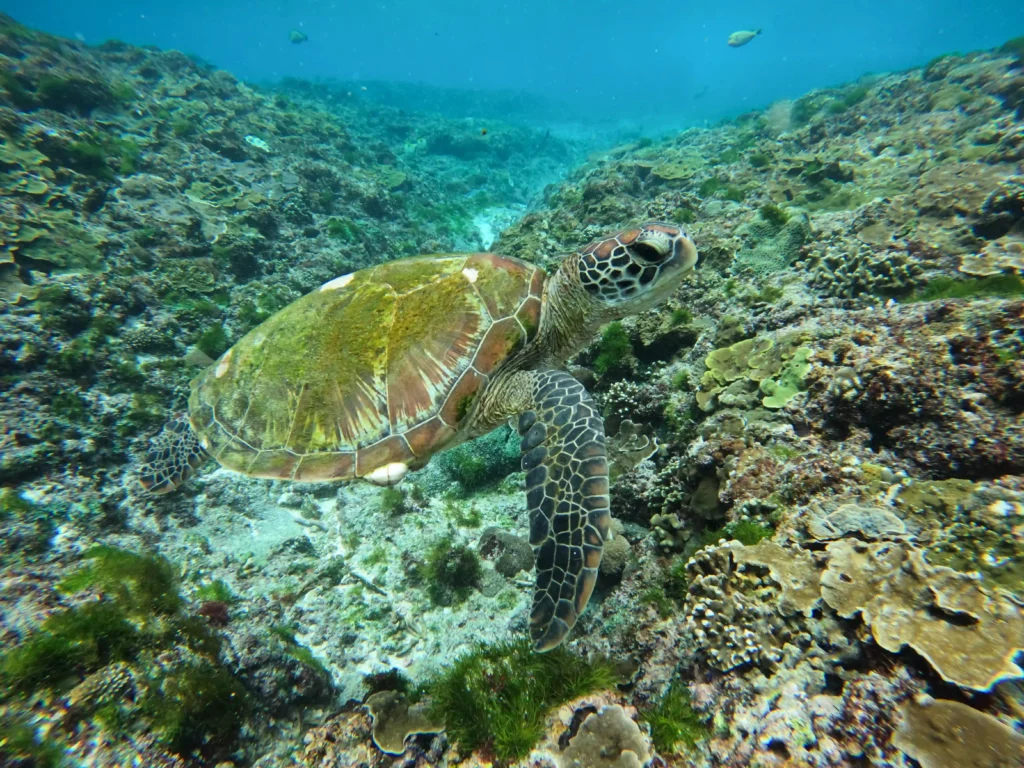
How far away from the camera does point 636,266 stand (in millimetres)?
3115

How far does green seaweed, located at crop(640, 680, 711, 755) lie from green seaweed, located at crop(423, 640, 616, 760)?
31 centimetres

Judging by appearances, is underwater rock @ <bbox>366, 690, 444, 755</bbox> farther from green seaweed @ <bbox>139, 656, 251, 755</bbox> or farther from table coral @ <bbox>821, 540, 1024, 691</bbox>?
A: table coral @ <bbox>821, 540, 1024, 691</bbox>

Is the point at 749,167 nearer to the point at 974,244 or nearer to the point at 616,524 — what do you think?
the point at 974,244

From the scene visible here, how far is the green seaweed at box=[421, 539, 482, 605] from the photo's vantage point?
3.52 m

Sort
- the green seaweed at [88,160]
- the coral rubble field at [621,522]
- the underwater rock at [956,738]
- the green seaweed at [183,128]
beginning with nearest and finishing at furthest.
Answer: the underwater rock at [956,738]
the coral rubble field at [621,522]
the green seaweed at [88,160]
the green seaweed at [183,128]

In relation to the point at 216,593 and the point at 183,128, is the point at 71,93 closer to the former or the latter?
the point at 183,128

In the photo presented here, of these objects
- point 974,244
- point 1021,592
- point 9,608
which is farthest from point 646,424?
point 9,608

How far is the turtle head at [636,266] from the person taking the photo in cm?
300

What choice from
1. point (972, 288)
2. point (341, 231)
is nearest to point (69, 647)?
point (972, 288)

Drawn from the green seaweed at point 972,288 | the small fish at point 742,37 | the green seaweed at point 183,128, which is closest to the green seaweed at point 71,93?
the green seaweed at point 183,128

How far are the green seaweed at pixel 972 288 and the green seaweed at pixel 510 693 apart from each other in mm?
3537

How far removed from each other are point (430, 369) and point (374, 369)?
0.44 metres

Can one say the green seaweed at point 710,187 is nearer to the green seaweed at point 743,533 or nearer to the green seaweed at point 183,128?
the green seaweed at point 743,533

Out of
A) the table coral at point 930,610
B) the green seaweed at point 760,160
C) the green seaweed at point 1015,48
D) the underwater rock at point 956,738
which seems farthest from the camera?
the green seaweed at point 1015,48
